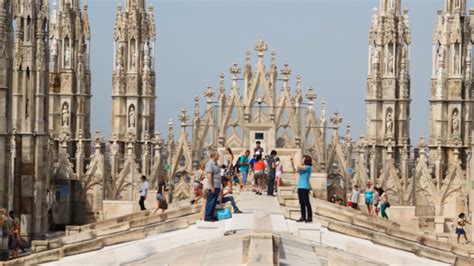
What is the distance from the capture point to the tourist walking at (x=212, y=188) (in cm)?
2723

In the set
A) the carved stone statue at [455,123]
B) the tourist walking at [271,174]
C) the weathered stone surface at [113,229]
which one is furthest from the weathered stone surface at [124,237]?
the carved stone statue at [455,123]

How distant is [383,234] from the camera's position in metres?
28.6

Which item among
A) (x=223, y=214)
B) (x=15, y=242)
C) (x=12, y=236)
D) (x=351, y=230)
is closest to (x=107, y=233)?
(x=223, y=214)

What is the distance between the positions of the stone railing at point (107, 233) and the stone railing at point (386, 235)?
2252 millimetres

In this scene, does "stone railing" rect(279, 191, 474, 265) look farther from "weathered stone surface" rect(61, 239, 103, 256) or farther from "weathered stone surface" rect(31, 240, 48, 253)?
"weathered stone surface" rect(31, 240, 48, 253)

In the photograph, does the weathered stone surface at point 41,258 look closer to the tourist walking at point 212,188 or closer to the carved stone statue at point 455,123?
the tourist walking at point 212,188

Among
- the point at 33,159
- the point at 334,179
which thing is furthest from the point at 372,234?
the point at 334,179

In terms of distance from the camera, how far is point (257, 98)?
52406 mm

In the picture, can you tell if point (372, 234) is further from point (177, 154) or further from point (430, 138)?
point (430, 138)

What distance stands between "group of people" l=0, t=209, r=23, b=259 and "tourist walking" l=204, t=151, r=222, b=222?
767 centimetres

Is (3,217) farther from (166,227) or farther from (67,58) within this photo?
(67,58)

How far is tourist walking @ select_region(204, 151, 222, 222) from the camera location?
1072 inches

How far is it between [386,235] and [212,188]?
3527 millimetres

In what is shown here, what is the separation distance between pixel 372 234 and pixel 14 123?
1540cm
